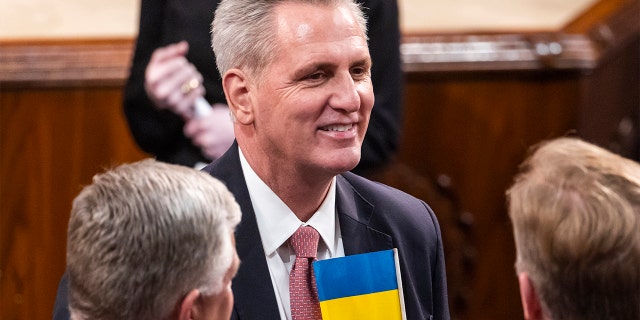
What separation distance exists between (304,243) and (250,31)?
1.37 feet

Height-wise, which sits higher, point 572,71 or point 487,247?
point 572,71

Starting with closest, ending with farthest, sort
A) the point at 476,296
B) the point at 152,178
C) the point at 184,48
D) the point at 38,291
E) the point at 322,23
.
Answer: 1. the point at 152,178
2. the point at 322,23
3. the point at 184,48
4. the point at 38,291
5. the point at 476,296

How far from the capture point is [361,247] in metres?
2.34

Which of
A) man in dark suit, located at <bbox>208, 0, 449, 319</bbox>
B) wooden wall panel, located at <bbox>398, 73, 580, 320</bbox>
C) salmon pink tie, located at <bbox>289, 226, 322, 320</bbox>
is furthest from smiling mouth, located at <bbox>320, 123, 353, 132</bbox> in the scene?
wooden wall panel, located at <bbox>398, 73, 580, 320</bbox>

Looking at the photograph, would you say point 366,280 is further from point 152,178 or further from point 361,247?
point 152,178

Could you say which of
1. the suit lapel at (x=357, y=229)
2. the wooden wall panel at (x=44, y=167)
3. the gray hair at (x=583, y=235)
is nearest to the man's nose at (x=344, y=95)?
the suit lapel at (x=357, y=229)

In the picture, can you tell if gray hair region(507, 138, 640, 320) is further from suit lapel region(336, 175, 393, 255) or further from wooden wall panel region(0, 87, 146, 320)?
wooden wall panel region(0, 87, 146, 320)

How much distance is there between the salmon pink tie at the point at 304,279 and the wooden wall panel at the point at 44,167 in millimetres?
1709

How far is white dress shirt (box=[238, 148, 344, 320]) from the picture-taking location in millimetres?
2277

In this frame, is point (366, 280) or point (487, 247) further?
point (487, 247)

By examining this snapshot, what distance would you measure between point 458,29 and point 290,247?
212 cm

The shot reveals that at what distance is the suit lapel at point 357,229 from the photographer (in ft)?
7.69

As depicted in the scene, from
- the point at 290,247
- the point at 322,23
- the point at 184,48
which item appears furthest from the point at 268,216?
the point at 184,48

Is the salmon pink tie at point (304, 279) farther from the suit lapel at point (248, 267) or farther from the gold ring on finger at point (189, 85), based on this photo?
the gold ring on finger at point (189, 85)
